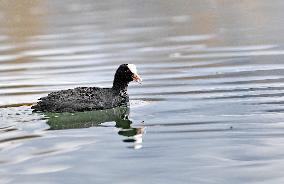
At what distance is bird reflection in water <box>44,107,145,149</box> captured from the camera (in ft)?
52.2

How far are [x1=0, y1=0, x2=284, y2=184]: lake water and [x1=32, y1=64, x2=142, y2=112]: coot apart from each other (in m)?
0.20

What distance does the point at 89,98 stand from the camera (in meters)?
18.0

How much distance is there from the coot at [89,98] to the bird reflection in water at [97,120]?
0.11m

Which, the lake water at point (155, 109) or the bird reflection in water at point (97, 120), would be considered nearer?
the lake water at point (155, 109)

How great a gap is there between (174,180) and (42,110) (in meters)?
6.02

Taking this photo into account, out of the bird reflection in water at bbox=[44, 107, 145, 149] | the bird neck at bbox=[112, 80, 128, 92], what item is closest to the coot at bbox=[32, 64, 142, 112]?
the bird neck at bbox=[112, 80, 128, 92]

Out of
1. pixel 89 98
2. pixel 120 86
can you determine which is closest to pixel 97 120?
pixel 89 98

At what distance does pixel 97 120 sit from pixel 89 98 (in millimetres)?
877

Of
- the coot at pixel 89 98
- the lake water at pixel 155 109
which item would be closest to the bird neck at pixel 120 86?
the coot at pixel 89 98

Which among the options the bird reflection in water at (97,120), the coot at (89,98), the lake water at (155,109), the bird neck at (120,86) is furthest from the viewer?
the bird neck at (120,86)

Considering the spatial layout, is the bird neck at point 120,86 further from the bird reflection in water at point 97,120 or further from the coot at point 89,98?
the bird reflection in water at point 97,120

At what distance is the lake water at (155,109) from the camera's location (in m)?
13.0

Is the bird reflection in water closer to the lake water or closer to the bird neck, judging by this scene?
the lake water

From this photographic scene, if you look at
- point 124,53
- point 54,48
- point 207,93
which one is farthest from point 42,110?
point 54,48
